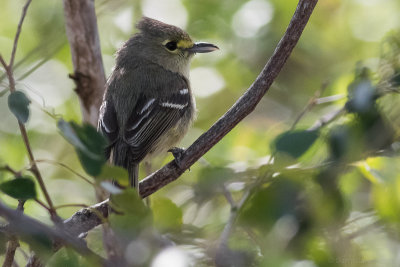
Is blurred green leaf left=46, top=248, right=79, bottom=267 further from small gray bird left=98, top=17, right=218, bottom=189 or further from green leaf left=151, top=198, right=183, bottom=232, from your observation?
small gray bird left=98, top=17, right=218, bottom=189

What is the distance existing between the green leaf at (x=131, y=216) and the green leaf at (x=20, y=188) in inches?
10.9

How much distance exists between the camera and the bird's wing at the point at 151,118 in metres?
3.49

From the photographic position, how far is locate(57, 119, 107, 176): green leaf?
160 cm

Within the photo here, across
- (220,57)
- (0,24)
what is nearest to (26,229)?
(220,57)

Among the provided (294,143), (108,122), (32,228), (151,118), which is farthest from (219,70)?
(32,228)

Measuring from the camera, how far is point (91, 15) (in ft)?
12.3

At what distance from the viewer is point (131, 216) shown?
5.45 ft

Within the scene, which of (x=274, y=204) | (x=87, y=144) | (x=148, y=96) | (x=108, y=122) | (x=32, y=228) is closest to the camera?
(x=32, y=228)

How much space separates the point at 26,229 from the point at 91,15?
253 centimetres

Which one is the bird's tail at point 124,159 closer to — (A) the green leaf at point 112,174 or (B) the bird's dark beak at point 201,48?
(B) the bird's dark beak at point 201,48

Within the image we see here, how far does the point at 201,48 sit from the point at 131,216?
2.76 meters

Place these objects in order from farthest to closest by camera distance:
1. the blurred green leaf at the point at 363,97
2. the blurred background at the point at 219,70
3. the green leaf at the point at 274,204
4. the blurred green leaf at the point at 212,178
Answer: the blurred background at the point at 219,70 → the blurred green leaf at the point at 212,178 → the blurred green leaf at the point at 363,97 → the green leaf at the point at 274,204

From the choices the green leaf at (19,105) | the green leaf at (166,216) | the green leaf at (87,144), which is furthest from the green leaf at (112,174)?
the green leaf at (166,216)

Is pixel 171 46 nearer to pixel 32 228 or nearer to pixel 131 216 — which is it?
pixel 131 216
